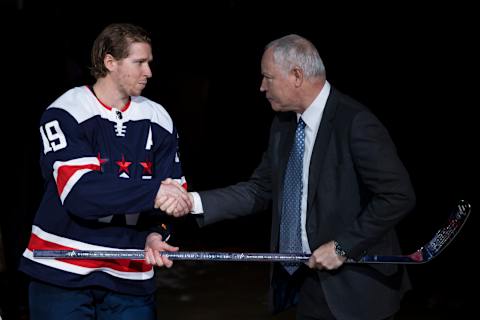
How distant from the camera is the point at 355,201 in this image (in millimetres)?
2701

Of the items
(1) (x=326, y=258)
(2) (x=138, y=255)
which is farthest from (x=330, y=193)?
(2) (x=138, y=255)

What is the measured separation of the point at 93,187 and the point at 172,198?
251 mm

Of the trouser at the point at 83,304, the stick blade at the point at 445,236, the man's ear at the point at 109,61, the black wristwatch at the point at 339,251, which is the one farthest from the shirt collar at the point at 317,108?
the trouser at the point at 83,304

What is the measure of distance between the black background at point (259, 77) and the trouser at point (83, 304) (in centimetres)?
251

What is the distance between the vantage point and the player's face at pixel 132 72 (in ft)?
8.74

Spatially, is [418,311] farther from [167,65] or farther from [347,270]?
[167,65]

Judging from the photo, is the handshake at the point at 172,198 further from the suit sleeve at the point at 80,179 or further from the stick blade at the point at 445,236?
the stick blade at the point at 445,236

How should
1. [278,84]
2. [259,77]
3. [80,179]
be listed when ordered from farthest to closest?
1. [259,77]
2. [278,84]
3. [80,179]

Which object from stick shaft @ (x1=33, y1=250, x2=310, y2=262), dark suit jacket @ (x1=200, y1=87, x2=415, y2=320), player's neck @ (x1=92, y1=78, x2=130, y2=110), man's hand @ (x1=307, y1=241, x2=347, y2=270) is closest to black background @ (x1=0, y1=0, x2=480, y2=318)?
player's neck @ (x1=92, y1=78, x2=130, y2=110)

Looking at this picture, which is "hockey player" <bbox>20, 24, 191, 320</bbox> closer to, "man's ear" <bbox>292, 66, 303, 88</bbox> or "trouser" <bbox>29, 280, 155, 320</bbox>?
"trouser" <bbox>29, 280, 155, 320</bbox>

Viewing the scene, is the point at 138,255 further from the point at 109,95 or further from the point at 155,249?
the point at 109,95

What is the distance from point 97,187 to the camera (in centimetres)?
257

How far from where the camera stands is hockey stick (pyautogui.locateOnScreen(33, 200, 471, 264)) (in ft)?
8.45

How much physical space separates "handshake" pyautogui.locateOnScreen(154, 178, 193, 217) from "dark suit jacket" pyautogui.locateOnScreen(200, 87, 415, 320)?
311mm
